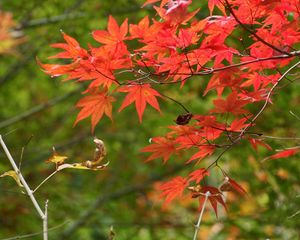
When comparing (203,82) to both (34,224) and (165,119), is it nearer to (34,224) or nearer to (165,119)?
(165,119)

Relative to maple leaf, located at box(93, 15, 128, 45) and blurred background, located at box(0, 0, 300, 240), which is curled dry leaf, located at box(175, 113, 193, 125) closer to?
maple leaf, located at box(93, 15, 128, 45)

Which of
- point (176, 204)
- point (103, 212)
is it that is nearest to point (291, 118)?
point (103, 212)

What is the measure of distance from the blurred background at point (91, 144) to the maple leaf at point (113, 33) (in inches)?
44.5

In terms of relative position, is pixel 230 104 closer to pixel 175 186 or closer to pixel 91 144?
pixel 175 186

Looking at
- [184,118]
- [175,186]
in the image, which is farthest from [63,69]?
[175,186]

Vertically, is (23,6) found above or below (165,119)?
above

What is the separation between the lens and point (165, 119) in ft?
10.9

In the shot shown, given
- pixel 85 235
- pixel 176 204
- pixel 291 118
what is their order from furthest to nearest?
pixel 176 204
pixel 85 235
pixel 291 118

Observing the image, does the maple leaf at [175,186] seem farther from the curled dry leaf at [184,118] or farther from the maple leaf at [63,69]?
the maple leaf at [63,69]

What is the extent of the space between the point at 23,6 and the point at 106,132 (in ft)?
4.57

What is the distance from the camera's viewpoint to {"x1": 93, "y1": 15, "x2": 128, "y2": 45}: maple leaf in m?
1.44

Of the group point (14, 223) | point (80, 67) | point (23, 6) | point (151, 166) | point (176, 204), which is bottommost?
point (176, 204)

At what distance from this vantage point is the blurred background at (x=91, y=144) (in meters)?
3.01

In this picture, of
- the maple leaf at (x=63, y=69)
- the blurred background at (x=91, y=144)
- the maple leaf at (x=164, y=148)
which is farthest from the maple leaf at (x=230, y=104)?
the blurred background at (x=91, y=144)
